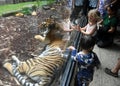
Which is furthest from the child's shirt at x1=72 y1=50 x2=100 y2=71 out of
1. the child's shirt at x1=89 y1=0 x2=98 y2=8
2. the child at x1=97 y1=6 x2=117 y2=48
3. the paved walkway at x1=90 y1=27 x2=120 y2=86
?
the child's shirt at x1=89 y1=0 x2=98 y2=8

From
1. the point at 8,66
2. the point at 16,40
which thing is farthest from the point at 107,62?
the point at 8,66

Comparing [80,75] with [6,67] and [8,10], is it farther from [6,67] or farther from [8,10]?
[8,10]

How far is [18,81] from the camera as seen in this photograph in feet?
6.75

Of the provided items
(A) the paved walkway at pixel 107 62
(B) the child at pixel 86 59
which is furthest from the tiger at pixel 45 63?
(A) the paved walkway at pixel 107 62

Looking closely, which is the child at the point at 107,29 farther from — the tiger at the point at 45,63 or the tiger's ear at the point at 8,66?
the tiger's ear at the point at 8,66

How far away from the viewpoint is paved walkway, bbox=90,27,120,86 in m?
3.22

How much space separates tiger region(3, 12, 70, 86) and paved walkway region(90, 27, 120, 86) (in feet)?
2.26

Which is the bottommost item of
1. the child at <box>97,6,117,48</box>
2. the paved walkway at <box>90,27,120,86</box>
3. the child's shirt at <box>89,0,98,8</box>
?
the paved walkway at <box>90,27,120,86</box>

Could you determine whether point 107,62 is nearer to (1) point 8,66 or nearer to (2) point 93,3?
(2) point 93,3

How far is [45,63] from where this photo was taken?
99.6 inches

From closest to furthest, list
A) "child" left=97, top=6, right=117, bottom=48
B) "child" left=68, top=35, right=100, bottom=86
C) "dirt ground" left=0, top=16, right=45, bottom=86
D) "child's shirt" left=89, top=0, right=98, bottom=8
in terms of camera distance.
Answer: "child" left=68, top=35, right=100, bottom=86
"dirt ground" left=0, top=16, right=45, bottom=86
"child" left=97, top=6, right=117, bottom=48
"child's shirt" left=89, top=0, right=98, bottom=8

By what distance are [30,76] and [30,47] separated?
515 mm

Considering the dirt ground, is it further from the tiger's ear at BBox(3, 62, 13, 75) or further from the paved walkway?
the paved walkway

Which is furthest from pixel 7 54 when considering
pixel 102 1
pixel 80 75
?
pixel 102 1
